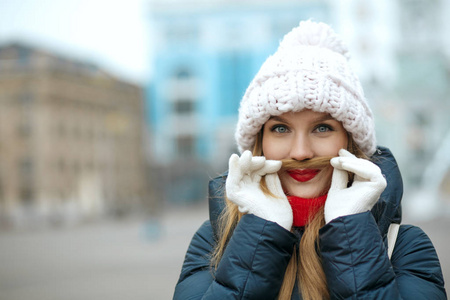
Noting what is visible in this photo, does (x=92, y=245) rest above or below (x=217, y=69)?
below

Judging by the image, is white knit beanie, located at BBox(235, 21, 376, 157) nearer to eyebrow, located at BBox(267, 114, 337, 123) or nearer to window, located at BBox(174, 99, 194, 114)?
eyebrow, located at BBox(267, 114, 337, 123)

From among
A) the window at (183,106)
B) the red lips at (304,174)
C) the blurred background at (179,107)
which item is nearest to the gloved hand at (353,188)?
the red lips at (304,174)

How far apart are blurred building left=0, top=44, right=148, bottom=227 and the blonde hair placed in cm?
3213

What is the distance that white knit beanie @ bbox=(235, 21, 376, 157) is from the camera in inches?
79.2

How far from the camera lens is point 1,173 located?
3734 cm

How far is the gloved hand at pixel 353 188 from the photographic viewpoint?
189cm

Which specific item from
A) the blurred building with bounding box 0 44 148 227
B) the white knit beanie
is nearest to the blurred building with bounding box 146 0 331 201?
the blurred building with bounding box 0 44 148 227

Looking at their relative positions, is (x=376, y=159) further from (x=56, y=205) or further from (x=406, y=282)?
(x=56, y=205)

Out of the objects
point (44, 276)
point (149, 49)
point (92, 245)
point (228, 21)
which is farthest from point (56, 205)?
point (44, 276)

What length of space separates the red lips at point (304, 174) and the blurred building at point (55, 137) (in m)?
32.3

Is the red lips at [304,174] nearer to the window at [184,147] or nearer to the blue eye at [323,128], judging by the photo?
the blue eye at [323,128]

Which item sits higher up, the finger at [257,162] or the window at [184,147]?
the finger at [257,162]

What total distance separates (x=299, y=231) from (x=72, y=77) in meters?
39.5

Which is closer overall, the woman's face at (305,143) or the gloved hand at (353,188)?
the gloved hand at (353,188)
